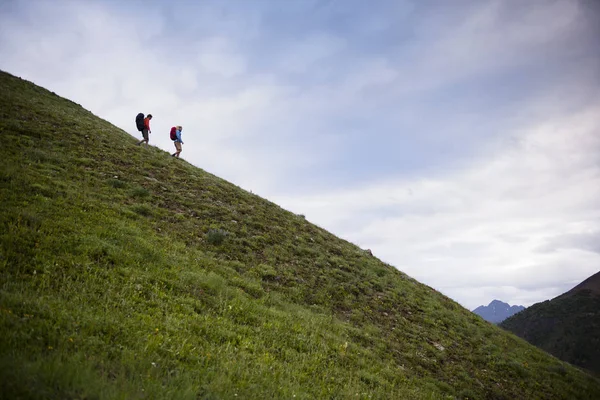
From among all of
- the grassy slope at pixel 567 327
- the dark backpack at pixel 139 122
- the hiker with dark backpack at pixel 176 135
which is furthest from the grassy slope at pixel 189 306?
the grassy slope at pixel 567 327

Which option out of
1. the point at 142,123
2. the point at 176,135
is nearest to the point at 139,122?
the point at 142,123

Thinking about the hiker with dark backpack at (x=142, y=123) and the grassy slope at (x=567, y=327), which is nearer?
the hiker with dark backpack at (x=142, y=123)

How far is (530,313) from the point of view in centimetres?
7431

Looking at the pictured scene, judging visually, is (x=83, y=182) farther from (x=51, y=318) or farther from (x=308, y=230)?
(x=308, y=230)

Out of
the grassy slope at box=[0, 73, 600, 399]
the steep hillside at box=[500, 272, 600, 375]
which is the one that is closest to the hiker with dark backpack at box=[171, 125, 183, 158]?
the grassy slope at box=[0, 73, 600, 399]

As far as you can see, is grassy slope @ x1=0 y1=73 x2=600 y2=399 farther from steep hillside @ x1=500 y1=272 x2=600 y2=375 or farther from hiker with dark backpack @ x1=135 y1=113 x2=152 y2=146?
steep hillside @ x1=500 y1=272 x2=600 y2=375

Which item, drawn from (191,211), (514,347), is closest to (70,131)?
(191,211)

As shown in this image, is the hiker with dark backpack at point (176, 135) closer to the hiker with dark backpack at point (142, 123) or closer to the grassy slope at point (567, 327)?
the hiker with dark backpack at point (142, 123)

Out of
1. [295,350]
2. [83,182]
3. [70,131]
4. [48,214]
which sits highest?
[70,131]

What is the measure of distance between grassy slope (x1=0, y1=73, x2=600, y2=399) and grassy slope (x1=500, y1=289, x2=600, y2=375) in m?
55.1

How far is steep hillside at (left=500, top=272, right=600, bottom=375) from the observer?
56438mm

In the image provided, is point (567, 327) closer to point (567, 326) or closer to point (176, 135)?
point (567, 326)

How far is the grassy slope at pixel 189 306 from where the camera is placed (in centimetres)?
543

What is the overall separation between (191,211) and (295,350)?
32.0 ft
